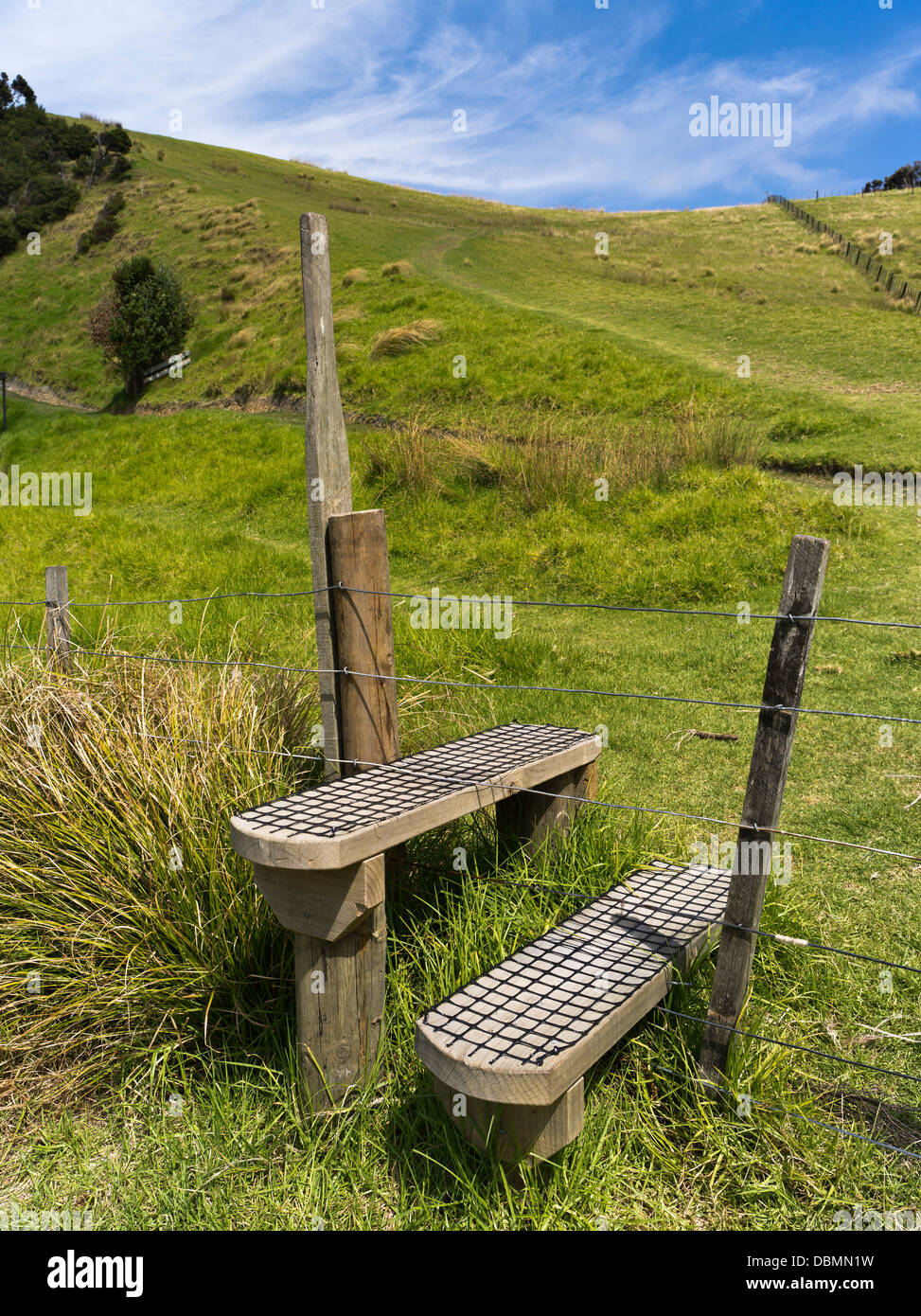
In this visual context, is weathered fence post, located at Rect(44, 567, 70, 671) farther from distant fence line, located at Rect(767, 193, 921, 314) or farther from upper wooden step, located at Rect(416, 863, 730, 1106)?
distant fence line, located at Rect(767, 193, 921, 314)

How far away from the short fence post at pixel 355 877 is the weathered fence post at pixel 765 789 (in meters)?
0.97

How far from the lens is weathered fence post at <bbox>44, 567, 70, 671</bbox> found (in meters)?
4.21

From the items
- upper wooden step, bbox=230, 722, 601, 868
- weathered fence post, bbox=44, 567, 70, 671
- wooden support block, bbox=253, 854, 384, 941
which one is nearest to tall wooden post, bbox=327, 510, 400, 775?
upper wooden step, bbox=230, 722, 601, 868

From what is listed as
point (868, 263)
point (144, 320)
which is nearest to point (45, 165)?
point (144, 320)

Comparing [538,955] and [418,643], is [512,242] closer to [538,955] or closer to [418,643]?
[418,643]

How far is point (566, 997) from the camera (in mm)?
2471

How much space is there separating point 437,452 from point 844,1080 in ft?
33.1

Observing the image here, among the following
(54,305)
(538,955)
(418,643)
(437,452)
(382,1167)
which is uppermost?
(54,305)

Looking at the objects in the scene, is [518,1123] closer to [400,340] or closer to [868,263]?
[400,340]

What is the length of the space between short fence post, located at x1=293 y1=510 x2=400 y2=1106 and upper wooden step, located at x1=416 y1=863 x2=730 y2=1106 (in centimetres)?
31

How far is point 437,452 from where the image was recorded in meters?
11.9

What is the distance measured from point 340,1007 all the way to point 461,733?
2.11m

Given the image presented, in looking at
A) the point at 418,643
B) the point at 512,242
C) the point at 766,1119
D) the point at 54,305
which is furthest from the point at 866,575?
the point at 54,305

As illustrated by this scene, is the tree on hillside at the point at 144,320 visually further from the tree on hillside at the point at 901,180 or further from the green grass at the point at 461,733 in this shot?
the tree on hillside at the point at 901,180
